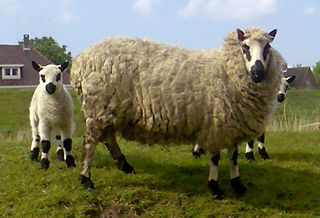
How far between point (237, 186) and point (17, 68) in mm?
51213

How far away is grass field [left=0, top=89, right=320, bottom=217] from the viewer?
25.1ft

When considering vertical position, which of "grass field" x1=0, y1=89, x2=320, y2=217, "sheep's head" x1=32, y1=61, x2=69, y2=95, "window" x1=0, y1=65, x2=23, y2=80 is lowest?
"grass field" x1=0, y1=89, x2=320, y2=217

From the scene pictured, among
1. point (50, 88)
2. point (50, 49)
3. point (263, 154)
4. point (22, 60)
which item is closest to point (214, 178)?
point (263, 154)

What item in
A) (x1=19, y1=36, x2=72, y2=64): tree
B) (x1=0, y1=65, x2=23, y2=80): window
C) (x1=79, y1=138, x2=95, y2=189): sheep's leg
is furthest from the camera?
(x1=19, y1=36, x2=72, y2=64): tree

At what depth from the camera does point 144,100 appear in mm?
8070

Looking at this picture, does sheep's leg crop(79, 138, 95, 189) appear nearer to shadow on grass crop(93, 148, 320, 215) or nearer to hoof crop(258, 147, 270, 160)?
shadow on grass crop(93, 148, 320, 215)

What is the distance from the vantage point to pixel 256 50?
784 centimetres

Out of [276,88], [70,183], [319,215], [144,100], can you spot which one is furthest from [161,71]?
[319,215]

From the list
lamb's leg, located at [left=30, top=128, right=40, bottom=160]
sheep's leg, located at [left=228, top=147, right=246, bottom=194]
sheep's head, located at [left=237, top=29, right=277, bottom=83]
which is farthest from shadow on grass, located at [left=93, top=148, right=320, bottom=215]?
sheep's head, located at [left=237, top=29, right=277, bottom=83]

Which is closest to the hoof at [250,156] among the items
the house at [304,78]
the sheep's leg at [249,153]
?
the sheep's leg at [249,153]

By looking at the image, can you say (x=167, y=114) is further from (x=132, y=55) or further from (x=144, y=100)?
(x=132, y=55)

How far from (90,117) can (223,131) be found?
88.6 inches

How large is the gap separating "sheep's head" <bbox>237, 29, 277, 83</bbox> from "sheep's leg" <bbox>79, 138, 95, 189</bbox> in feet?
9.67

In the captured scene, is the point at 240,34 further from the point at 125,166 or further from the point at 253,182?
the point at 125,166
